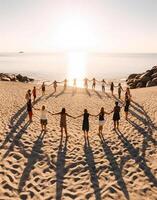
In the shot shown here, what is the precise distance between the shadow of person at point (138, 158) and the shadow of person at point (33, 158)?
15.3 ft

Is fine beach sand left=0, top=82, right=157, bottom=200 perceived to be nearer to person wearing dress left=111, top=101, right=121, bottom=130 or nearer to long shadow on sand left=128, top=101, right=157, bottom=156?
long shadow on sand left=128, top=101, right=157, bottom=156

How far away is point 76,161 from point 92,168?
42.2 inches

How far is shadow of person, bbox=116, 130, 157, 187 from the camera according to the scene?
11283mm

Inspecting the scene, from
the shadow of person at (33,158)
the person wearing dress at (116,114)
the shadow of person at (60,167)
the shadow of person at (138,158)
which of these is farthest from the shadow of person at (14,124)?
the shadow of person at (138,158)

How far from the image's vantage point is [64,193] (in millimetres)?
10195

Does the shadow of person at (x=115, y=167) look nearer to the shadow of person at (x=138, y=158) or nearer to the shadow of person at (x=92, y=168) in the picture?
the shadow of person at (x=92, y=168)

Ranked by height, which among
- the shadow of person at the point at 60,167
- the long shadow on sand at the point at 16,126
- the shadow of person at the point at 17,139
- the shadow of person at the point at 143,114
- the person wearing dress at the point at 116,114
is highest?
the person wearing dress at the point at 116,114

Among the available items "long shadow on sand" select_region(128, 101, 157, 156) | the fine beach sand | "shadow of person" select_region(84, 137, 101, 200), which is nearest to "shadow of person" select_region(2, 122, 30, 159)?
the fine beach sand

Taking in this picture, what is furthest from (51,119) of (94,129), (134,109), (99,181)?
(99,181)

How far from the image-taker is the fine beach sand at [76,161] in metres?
10.2

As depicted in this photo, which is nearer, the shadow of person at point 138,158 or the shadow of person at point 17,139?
the shadow of person at point 138,158

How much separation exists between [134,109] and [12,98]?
12470 mm

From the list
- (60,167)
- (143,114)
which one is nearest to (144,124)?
(143,114)

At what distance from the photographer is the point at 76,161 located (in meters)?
13.1
